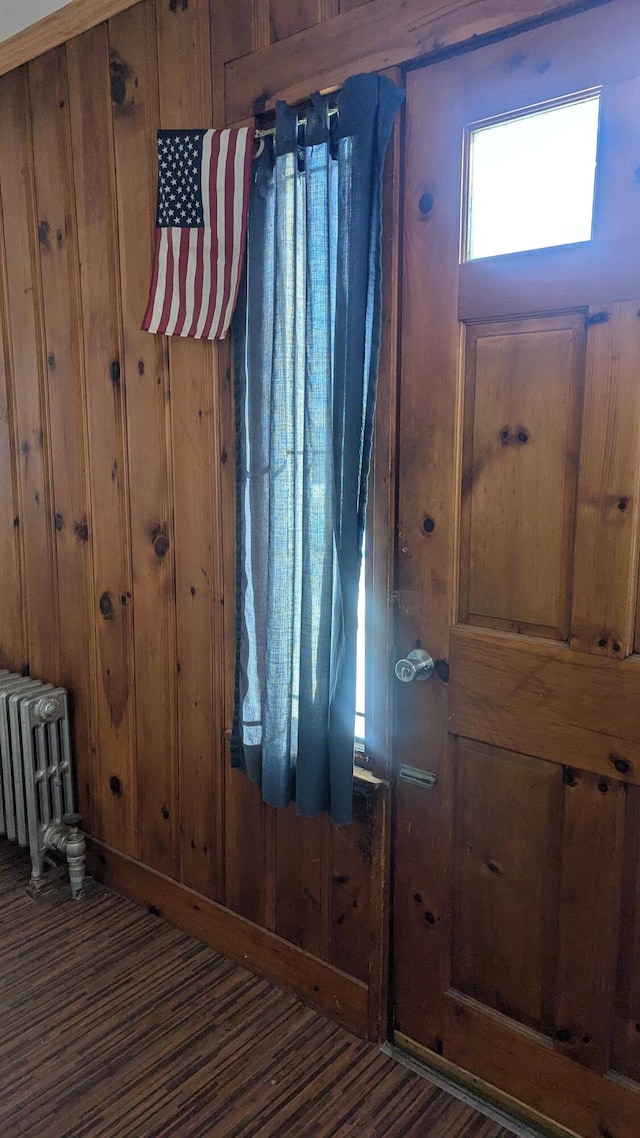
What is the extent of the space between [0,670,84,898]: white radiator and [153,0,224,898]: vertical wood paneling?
45 centimetres

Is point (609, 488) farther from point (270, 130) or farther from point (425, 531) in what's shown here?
point (270, 130)

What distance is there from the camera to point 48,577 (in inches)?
104

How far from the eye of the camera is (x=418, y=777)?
177 centimetres

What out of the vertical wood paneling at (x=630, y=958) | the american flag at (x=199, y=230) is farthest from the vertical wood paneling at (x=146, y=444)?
the vertical wood paneling at (x=630, y=958)

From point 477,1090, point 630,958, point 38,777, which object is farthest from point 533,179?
point 38,777

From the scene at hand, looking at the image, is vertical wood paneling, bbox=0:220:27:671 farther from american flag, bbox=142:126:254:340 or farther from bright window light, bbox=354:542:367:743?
bright window light, bbox=354:542:367:743

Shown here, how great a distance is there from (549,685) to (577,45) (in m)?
1.14

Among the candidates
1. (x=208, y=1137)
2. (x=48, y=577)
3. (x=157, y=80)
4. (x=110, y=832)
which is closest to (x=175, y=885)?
(x=110, y=832)

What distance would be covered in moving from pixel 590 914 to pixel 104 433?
5.84 feet

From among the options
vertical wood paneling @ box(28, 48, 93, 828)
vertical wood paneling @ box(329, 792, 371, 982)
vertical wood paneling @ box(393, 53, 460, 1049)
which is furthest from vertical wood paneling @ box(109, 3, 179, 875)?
vertical wood paneling @ box(393, 53, 460, 1049)

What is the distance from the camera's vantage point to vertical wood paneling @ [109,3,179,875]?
82.6 inches

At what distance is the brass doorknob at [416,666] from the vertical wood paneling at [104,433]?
990 millimetres

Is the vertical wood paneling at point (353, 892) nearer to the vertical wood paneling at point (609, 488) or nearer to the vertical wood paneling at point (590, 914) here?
the vertical wood paneling at point (590, 914)

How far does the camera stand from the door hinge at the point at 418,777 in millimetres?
1754
